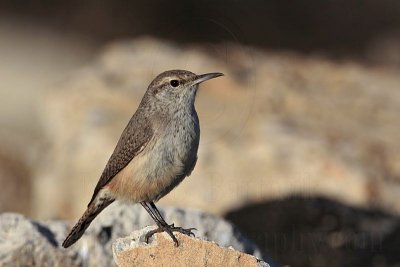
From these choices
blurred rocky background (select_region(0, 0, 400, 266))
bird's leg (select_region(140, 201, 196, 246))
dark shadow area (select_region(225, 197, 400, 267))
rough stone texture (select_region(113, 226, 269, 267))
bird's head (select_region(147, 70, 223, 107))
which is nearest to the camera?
rough stone texture (select_region(113, 226, 269, 267))

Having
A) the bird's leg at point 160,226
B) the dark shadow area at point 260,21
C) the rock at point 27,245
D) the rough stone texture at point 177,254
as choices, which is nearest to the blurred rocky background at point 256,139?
the dark shadow area at point 260,21

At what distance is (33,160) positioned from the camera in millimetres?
14023

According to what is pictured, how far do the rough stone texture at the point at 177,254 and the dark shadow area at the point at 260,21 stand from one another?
12374 mm

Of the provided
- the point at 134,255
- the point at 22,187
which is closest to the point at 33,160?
the point at 22,187

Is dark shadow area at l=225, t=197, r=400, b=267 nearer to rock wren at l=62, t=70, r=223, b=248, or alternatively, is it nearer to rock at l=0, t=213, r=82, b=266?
rock wren at l=62, t=70, r=223, b=248

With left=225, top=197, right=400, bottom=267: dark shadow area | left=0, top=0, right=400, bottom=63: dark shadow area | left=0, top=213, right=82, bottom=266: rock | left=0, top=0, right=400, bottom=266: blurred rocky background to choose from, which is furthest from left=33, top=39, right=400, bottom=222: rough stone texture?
left=0, top=0, right=400, bottom=63: dark shadow area

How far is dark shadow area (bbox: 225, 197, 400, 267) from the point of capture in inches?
415

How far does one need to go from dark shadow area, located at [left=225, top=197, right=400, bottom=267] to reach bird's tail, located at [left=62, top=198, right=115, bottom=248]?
312 cm

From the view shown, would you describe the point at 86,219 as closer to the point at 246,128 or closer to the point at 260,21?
the point at 246,128

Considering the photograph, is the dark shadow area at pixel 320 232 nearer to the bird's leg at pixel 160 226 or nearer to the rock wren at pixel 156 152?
the bird's leg at pixel 160 226

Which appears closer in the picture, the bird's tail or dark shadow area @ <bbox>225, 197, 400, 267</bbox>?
the bird's tail

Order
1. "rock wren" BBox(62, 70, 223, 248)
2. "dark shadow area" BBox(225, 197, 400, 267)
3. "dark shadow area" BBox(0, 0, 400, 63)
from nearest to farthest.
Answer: "rock wren" BBox(62, 70, 223, 248) → "dark shadow area" BBox(225, 197, 400, 267) → "dark shadow area" BBox(0, 0, 400, 63)

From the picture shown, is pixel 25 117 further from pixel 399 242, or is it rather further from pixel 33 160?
pixel 399 242

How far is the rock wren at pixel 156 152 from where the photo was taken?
751 cm
